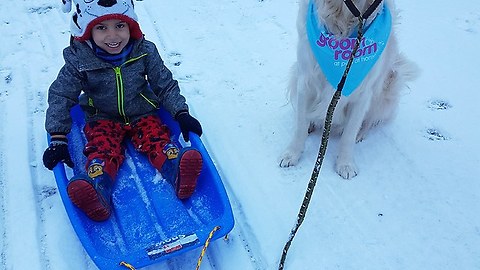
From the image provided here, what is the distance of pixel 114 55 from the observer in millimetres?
2385

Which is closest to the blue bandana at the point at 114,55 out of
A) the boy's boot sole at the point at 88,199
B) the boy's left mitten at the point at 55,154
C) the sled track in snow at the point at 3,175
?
the boy's left mitten at the point at 55,154

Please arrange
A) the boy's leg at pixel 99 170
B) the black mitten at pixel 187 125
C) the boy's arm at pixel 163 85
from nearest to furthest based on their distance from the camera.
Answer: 1. the boy's leg at pixel 99 170
2. the black mitten at pixel 187 125
3. the boy's arm at pixel 163 85

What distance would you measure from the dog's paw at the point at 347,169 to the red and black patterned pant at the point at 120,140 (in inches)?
36.0

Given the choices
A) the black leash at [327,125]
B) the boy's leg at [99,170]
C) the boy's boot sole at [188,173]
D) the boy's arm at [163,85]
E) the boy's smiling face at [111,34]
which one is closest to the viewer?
the black leash at [327,125]

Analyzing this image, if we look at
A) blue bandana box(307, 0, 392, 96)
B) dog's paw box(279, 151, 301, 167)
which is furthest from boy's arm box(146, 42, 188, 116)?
blue bandana box(307, 0, 392, 96)

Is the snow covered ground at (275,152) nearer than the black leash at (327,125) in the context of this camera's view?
No

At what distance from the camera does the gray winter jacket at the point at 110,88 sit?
2.34 m

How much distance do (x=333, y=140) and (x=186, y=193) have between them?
3.16ft

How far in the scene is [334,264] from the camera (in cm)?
202

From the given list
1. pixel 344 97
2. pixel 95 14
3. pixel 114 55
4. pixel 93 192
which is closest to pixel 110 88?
pixel 114 55

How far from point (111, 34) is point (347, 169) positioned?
1.38 metres

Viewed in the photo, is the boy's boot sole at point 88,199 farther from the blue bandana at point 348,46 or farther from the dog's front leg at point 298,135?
the blue bandana at point 348,46

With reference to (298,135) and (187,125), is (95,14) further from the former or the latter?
(298,135)

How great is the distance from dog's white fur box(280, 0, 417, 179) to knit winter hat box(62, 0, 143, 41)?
0.83 m
